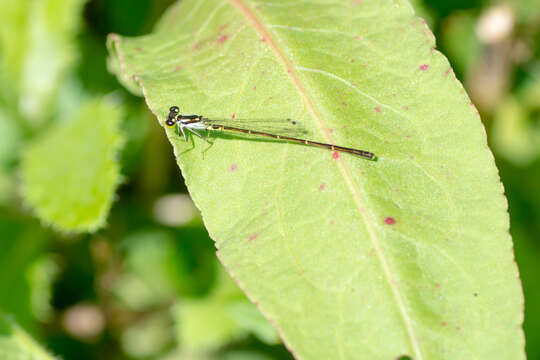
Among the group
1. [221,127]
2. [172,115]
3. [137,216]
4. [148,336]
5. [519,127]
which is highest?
[172,115]

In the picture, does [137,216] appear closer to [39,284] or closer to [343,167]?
[39,284]

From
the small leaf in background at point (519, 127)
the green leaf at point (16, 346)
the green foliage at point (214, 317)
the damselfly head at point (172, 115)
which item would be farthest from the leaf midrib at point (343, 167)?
the small leaf in background at point (519, 127)

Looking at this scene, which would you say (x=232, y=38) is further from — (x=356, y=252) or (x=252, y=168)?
(x=356, y=252)

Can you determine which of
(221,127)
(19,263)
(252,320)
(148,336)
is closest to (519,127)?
(252,320)

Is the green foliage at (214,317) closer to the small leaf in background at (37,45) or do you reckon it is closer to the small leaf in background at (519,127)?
the small leaf in background at (37,45)

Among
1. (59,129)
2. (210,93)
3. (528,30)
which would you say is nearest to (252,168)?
(210,93)

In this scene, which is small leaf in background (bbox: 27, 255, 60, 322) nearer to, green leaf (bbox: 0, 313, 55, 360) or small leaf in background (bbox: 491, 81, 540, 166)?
green leaf (bbox: 0, 313, 55, 360)
